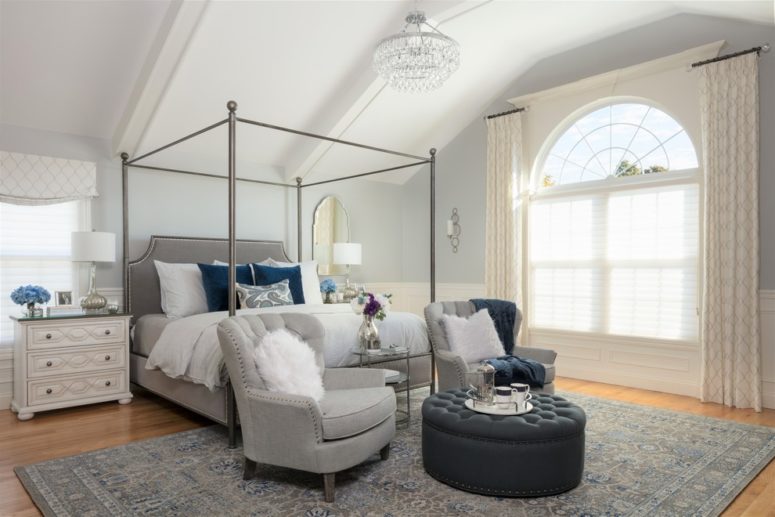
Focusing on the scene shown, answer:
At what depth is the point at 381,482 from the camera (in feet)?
9.39

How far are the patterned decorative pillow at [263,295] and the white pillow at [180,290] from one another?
384 mm

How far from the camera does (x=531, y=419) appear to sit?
275 centimetres

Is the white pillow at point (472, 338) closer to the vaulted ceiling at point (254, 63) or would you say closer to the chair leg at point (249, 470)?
the chair leg at point (249, 470)

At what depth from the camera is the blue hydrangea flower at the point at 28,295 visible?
4.29 m

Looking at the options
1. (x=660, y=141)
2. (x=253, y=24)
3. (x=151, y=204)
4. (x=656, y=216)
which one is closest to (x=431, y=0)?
(x=253, y=24)

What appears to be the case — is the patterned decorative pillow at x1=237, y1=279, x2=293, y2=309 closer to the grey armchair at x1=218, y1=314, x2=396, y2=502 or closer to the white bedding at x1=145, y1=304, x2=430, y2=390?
the white bedding at x1=145, y1=304, x2=430, y2=390

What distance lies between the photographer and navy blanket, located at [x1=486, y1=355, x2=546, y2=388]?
12.5 feet

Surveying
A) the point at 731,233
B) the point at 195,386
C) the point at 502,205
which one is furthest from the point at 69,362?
the point at 731,233

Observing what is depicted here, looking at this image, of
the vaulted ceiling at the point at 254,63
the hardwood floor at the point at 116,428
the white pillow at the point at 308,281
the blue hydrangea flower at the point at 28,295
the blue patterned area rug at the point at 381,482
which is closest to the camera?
the blue patterned area rug at the point at 381,482

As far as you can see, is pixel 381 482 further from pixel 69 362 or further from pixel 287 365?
pixel 69 362

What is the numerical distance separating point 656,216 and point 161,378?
454cm

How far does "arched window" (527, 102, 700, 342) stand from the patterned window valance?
14.5 ft

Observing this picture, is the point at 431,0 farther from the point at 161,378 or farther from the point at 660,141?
the point at 161,378

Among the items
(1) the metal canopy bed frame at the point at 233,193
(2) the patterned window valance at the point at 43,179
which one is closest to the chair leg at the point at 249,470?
(1) the metal canopy bed frame at the point at 233,193
